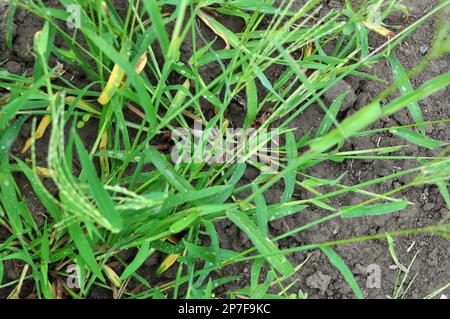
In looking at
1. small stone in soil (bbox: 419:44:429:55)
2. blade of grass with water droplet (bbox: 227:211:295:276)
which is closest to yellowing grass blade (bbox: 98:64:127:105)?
blade of grass with water droplet (bbox: 227:211:295:276)

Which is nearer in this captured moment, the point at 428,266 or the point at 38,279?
the point at 38,279

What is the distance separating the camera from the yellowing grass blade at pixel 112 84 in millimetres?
1315

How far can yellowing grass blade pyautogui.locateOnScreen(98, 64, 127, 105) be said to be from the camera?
132 cm

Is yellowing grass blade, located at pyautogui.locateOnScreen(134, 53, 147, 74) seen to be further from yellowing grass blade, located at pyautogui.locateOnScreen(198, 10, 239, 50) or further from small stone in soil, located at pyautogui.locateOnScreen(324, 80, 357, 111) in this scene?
small stone in soil, located at pyautogui.locateOnScreen(324, 80, 357, 111)

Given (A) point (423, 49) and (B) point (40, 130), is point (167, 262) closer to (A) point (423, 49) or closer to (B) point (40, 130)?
(B) point (40, 130)

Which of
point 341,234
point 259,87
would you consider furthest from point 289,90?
point 341,234

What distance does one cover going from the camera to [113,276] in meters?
1.41

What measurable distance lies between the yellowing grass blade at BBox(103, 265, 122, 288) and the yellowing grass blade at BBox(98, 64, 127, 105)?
1.44ft

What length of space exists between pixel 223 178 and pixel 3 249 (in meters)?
0.60

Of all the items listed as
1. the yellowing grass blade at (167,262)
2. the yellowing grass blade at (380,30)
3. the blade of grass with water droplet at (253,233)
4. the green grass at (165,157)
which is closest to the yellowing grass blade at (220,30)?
the green grass at (165,157)

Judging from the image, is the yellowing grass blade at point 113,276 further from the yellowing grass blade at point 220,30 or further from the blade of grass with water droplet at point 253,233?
the yellowing grass blade at point 220,30

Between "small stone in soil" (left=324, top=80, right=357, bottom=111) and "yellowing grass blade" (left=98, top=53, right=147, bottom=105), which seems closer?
"yellowing grass blade" (left=98, top=53, right=147, bottom=105)

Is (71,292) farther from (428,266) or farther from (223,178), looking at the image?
(428,266)

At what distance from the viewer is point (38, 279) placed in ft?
4.41
